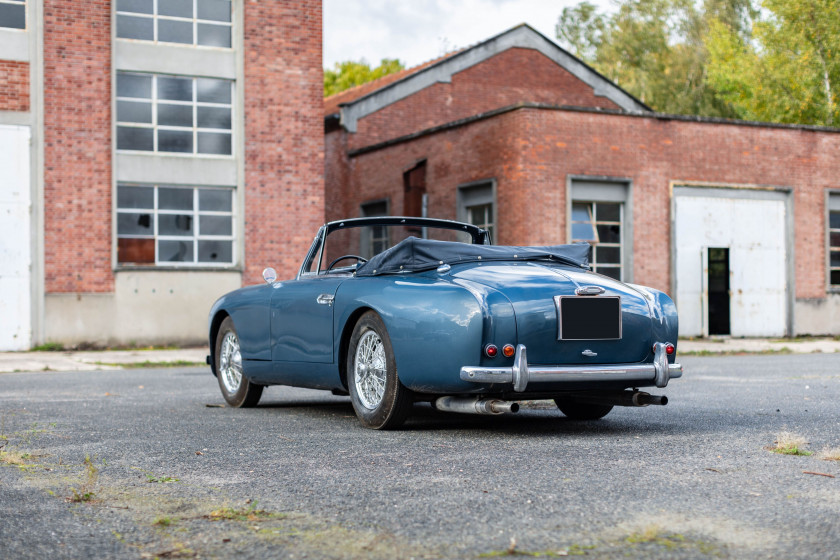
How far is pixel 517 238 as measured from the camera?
71.4 feet

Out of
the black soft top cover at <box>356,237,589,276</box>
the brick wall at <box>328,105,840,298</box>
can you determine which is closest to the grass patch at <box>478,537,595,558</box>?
the black soft top cover at <box>356,237,589,276</box>

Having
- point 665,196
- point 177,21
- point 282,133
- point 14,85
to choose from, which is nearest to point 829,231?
point 665,196

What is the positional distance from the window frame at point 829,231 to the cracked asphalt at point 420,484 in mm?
17222

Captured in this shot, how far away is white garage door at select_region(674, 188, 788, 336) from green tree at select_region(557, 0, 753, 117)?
23832mm

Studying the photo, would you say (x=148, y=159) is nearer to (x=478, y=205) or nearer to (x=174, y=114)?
(x=174, y=114)

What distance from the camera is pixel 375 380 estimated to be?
718 centimetres

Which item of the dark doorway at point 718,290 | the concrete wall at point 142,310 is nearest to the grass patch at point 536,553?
the concrete wall at point 142,310

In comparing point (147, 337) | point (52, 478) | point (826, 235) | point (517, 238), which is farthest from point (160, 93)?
point (52, 478)

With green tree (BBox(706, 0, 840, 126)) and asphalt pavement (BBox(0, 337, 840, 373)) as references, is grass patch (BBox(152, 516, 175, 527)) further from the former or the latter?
green tree (BBox(706, 0, 840, 126))

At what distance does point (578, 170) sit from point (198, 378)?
11149mm

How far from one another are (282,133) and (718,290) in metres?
10.1

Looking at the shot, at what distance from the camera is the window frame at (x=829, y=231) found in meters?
24.8

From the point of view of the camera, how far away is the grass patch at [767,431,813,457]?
5855 mm

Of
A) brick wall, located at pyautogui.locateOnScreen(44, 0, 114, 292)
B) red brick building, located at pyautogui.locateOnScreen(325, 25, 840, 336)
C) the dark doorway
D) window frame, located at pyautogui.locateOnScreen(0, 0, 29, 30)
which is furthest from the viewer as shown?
the dark doorway
